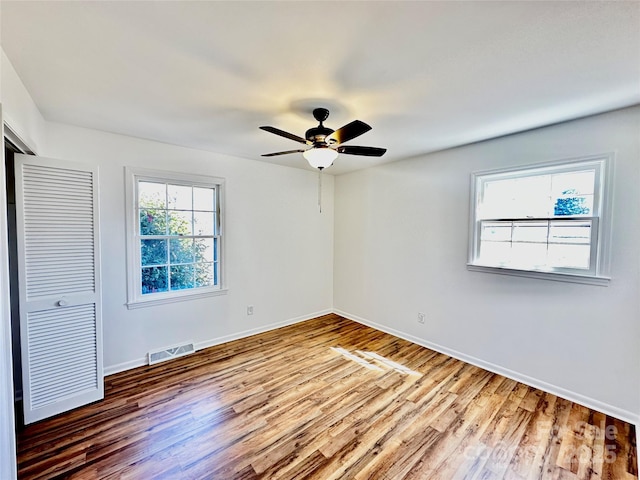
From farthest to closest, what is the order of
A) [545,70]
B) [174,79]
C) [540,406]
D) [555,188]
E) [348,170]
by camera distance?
[348,170] < [555,188] < [540,406] < [174,79] < [545,70]

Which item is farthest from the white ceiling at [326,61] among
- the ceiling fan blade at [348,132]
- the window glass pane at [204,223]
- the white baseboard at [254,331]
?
the white baseboard at [254,331]

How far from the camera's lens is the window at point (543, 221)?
7.33ft

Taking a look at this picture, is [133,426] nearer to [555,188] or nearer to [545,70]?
[545,70]

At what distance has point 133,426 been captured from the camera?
2021 mm

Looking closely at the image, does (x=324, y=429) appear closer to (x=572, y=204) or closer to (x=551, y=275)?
(x=551, y=275)

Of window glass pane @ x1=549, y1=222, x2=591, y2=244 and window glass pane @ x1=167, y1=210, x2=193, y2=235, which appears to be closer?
window glass pane @ x1=549, y1=222, x2=591, y2=244

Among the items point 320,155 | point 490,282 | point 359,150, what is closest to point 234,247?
point 320,155

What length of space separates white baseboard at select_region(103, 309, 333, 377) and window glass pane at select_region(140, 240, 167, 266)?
1.05m

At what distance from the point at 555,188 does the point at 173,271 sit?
409 cm

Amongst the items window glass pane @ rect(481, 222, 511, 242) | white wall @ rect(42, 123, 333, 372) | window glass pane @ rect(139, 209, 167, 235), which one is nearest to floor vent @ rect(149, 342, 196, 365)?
white wall @ rect(42, 123, 333, 372)

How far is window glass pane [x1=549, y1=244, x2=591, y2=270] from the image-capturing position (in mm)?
2305

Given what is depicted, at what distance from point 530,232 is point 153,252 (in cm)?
400

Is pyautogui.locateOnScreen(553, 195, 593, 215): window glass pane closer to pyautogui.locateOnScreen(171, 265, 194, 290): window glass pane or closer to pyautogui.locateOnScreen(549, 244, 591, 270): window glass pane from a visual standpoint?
pyautogui.locateOnScreen(549, 244, 591, 270): window glass pane

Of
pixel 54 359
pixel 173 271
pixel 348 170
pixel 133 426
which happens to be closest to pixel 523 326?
pixel 348 170
